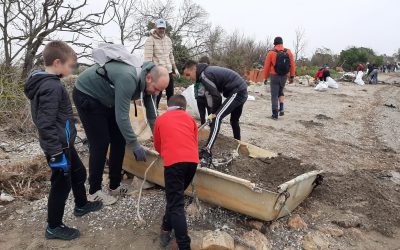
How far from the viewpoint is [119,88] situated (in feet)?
10.4

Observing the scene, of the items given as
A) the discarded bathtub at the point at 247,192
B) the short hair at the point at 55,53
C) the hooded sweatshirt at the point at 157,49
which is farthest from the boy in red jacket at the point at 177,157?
the hooded sweatshirt at the point at 157,49

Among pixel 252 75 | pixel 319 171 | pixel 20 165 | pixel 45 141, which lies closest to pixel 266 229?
pixel 319 171

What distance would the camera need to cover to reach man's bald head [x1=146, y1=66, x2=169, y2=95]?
3213 mm

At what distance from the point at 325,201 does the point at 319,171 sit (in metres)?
0.43

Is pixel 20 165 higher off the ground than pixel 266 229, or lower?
higher

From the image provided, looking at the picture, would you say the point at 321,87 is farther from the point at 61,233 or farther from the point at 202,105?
the point at 61,233

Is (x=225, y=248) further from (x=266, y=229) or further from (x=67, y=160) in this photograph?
(x=67, y=160)

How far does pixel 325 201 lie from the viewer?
415 centimetres

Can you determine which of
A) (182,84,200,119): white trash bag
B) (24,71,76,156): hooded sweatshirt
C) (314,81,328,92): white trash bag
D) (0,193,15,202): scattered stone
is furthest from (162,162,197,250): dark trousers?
(314,81,328,92): white trash bag

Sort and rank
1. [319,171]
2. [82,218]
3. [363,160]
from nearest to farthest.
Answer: [82,218], [319,171], [363,160]

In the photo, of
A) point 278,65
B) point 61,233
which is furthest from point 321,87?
point 61,233

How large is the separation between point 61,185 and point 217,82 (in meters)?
2.46

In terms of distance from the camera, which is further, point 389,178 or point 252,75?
point 252,75

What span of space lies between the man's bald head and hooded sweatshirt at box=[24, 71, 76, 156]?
0.74 metres
